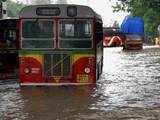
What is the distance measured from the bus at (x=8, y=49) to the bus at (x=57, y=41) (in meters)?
2.76

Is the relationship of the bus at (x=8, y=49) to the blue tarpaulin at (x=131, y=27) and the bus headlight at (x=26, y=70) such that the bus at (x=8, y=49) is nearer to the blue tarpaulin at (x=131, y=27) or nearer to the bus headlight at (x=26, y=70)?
the bus headlight at (x=26, y=70)

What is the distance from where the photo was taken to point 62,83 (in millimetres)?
19734

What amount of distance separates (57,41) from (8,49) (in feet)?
11.4

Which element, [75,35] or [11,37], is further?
[11,37]

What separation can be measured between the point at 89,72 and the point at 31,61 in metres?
1.99

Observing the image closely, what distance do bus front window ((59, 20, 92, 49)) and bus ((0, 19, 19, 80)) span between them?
3.19 metres

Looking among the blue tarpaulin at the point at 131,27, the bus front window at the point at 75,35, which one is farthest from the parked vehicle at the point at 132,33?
the bus front window at the point at 75,35

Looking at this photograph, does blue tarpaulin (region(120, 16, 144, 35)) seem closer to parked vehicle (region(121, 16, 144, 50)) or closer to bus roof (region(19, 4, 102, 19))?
parked vehicle (region(121, 16, 144, 50))

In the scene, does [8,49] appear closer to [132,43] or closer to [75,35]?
[75,35]

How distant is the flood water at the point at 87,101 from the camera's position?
13.7m

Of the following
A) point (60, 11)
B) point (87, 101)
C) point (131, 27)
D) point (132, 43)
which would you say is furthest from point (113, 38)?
point (87, 101)

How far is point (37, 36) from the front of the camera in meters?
19.5

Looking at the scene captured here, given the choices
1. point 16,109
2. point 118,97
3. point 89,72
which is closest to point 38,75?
point 89,72

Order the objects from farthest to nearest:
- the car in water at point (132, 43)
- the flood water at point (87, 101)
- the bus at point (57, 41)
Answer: the car in water at point (132, 43), the bus at point (57, 41), the flood water at point (87, 101)
